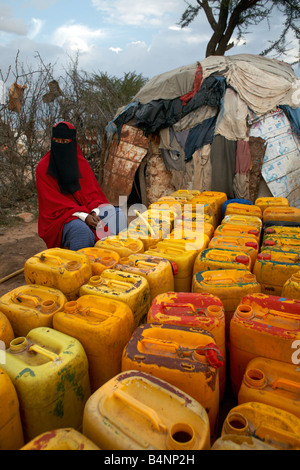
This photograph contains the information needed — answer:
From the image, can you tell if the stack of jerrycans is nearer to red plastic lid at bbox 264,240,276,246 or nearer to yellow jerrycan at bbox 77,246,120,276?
yellow jerrycan at bbox 77,246,120,276

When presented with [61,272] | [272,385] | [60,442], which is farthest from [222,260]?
[60,442]

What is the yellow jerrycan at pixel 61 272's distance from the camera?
1.91 m

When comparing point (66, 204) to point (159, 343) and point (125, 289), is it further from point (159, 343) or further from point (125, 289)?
point (159, 343)

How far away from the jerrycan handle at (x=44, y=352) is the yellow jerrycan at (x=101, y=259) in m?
0.84

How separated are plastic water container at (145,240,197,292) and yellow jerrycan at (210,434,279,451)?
1.34 meters

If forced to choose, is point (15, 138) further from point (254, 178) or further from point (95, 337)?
point (95, 337)

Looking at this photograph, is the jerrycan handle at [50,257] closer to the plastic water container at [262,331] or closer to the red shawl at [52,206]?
the red shawl at [52,206]

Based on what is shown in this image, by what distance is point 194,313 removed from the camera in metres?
1.63

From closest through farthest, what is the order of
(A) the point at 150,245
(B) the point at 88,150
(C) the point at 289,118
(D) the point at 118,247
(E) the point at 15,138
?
(D) the point at 118,247, (A) the point at 150,245, (C) the point at 289,118, (E) the point at 15,138, (B) the point at 88,150

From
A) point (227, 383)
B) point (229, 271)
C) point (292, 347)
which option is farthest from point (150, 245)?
point (292, 347)

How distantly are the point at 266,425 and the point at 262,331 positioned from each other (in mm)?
461

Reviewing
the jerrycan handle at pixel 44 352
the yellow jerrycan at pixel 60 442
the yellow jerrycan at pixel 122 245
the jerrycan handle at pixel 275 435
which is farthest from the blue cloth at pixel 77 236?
the jerrycan handle at pixel 275 435

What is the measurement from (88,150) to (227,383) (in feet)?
25.3

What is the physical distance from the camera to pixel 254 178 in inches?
247
